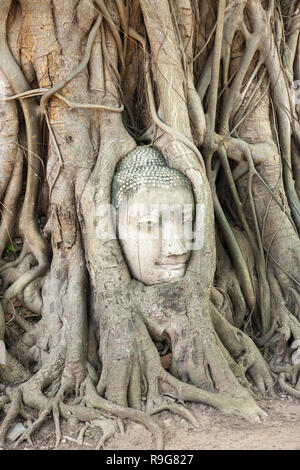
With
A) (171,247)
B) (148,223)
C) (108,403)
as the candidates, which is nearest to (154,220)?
(148,223)

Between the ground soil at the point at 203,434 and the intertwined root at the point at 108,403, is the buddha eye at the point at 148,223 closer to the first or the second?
the intertwined root at the point at 108,403

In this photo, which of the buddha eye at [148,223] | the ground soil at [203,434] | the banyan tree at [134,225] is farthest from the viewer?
the buddha eye at [148,223]

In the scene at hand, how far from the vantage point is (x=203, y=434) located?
92.5 inches

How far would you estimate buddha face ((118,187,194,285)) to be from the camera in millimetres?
2807

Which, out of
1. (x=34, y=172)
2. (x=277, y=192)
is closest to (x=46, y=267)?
(x=34, y=172)

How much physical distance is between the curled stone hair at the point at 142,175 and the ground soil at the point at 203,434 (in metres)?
1.32

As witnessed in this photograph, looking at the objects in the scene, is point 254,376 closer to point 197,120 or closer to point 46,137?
point 197,120

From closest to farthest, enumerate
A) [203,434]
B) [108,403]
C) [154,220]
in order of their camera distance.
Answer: [203,434] → [108,403] → [154,220]

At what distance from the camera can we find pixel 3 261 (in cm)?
329

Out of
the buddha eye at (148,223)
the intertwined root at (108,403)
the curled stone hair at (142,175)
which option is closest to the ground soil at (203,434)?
the intertwined root at (108,403)

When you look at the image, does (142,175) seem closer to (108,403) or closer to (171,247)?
(171,247)

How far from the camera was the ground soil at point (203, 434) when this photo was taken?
2.27 m

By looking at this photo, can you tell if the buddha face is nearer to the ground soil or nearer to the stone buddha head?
the stone buddha head

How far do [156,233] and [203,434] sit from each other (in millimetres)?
1160
